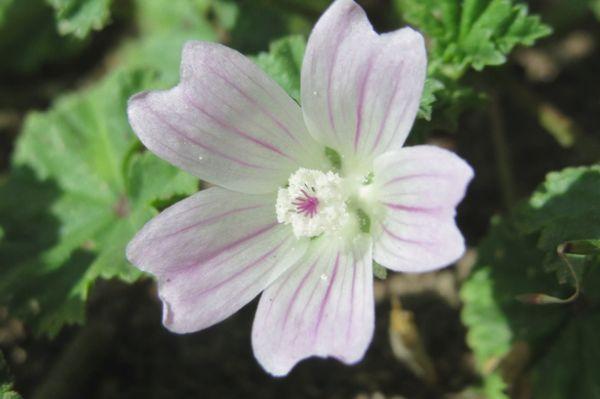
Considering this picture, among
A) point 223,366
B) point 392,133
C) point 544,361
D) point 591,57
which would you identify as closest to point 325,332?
point 392,133

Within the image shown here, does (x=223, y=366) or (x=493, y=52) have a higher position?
(x=493, y=52)

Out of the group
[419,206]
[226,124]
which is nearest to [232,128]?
[226,124]

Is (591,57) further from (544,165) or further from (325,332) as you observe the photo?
(325,332)

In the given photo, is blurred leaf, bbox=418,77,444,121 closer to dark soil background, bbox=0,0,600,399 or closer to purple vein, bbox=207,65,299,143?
purple vein, bbox=207,65,299,143

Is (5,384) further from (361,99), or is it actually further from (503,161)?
(503,161)

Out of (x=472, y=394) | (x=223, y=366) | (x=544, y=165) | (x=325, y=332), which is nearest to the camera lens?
(x=325, y=332)

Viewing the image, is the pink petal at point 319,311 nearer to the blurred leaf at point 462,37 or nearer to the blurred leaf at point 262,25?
the blurred leaf at point 462,37

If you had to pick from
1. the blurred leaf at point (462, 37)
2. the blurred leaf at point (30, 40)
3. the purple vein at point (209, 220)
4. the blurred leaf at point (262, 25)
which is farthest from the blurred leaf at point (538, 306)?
the blurred leaf at point (30, 40)
